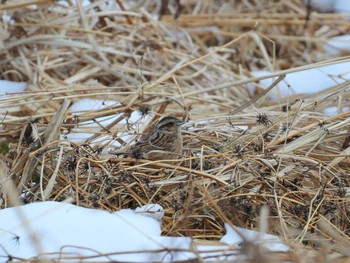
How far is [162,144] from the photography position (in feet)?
17.9

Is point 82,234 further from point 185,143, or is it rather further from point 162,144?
point 185,143

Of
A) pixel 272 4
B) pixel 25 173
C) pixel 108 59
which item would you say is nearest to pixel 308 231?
pixel 25 173

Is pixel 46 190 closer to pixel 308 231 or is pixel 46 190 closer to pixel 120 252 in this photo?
pixel 120 252

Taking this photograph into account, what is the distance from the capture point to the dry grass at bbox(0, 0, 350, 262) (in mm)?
4621

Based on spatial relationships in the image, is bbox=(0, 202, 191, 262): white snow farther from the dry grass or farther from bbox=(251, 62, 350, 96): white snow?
bbox=(251, 62, 350, 96): white snow

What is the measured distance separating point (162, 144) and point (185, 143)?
0.29 metres

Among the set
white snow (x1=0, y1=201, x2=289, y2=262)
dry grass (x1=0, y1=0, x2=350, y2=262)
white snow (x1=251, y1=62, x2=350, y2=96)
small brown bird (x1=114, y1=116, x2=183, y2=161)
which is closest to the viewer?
white snow (x1=0, y1=201, x2=289, y2=262)

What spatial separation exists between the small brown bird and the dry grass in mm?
121

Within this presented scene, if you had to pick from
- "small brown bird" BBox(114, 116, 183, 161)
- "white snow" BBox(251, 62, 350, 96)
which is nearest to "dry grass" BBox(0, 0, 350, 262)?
"small brown bird" BBox(114, 116, 183, 161)

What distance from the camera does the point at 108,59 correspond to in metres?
8.27

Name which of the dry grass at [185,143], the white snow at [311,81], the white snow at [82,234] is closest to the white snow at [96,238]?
the white snow at [82,234]

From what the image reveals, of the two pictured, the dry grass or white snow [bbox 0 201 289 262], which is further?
the dry grass

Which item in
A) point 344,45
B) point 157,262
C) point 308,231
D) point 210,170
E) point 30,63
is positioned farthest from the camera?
point 344,45

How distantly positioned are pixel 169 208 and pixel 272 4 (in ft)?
19.9
